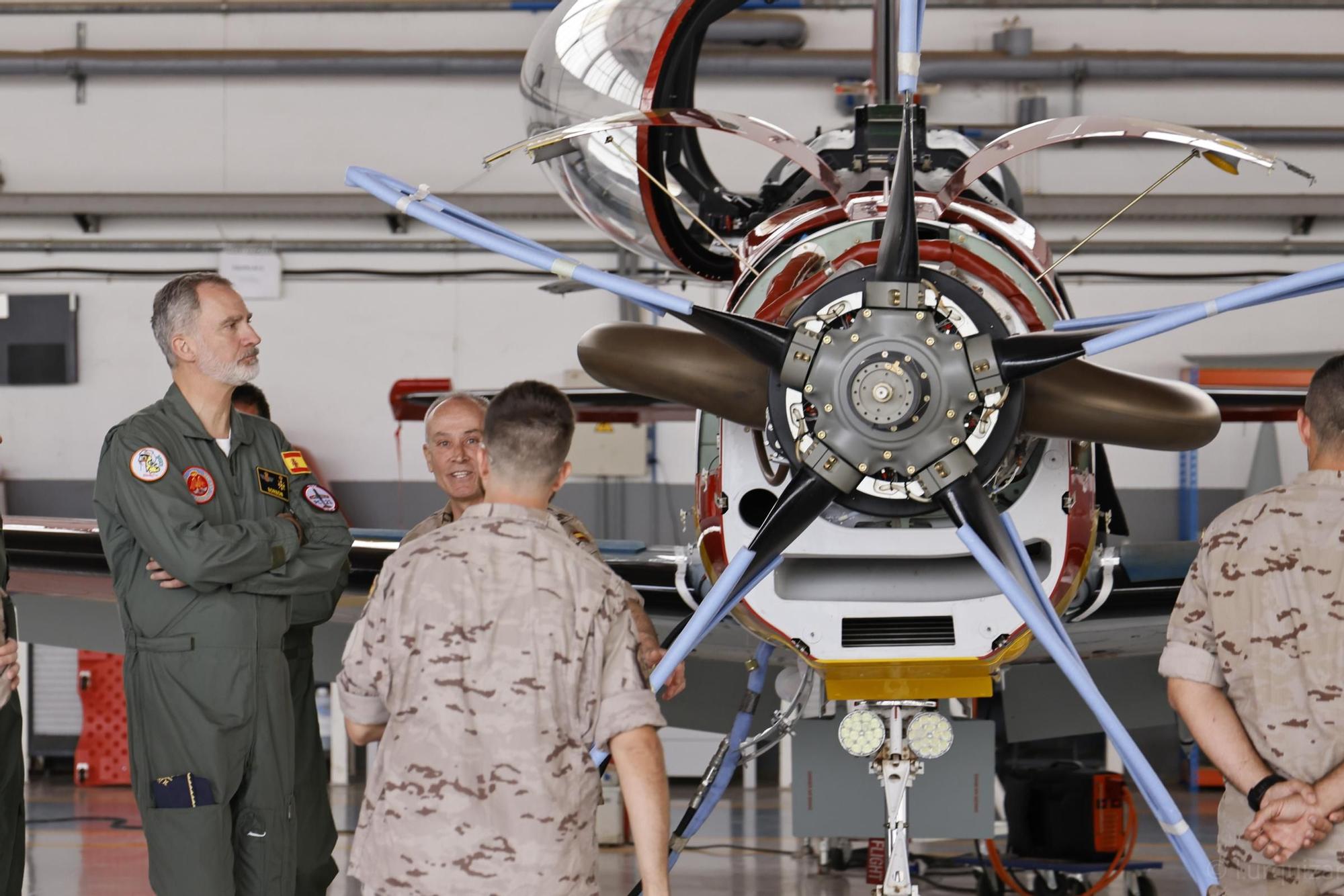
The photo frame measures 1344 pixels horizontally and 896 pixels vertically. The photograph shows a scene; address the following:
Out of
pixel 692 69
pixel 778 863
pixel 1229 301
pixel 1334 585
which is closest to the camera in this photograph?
pixel 1334 585

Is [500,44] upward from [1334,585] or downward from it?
upward

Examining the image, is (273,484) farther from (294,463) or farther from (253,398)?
(253,398)

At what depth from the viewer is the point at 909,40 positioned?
3094 millimetres

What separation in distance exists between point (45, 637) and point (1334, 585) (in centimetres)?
555

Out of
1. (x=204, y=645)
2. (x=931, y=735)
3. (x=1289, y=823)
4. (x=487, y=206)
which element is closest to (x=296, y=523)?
(x=204, y=645)

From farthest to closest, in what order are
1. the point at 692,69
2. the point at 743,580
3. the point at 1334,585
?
1. the point at 692,69
2. the point at 743,580
3. the point at 1334,585

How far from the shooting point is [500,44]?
38.2 feet

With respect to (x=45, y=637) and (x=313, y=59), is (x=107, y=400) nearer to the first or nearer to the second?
(x=313, y=59)

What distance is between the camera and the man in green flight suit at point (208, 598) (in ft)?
11.4

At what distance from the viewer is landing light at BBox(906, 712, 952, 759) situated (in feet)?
11.0

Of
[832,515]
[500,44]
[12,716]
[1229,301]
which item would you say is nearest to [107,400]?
[500,44]

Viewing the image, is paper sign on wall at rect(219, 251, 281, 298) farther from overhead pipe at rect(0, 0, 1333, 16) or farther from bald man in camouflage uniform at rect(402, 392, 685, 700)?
bald man in camouflage uniform at rect(402, 392, 685, 700)

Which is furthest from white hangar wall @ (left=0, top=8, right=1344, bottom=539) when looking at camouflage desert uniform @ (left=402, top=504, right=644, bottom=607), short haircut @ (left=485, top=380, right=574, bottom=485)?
short haircut @ (left=485, top=380, right=574, bottom=485)

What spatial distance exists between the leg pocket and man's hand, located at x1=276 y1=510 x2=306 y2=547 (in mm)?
721
